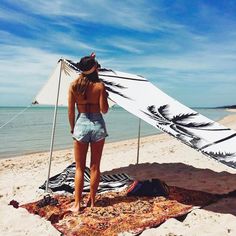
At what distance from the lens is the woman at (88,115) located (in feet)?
14.9

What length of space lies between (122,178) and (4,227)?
249 centimetres

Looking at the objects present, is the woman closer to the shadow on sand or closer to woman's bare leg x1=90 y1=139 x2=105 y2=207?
woman's bare leg x1=90 y1=139 x2=105 y2=207

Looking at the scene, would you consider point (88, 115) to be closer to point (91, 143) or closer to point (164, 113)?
point (91, 143)

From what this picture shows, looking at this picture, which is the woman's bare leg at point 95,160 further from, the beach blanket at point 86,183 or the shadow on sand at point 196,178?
the shadow on sand at point 196,178

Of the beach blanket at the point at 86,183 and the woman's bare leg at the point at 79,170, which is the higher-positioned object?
the woman's bare leg at the point at 79,170

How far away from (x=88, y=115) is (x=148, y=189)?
164 centimetres

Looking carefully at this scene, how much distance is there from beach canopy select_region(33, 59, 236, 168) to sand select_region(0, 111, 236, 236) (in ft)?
2.62

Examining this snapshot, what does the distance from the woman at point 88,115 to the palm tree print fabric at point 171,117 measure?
79cm

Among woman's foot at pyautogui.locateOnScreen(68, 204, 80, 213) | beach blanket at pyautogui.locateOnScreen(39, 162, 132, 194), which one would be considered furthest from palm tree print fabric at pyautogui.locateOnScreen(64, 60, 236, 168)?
woman's foot at pyautogui.locateOnScreen(68, 204, 80, 213)

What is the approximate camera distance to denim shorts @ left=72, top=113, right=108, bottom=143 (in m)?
4.54

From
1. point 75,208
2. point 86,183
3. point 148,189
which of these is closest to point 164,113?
point 148,189

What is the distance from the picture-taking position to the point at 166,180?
6.62m

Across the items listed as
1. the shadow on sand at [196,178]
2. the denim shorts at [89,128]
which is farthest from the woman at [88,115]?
the shadow on sand at [196,178]

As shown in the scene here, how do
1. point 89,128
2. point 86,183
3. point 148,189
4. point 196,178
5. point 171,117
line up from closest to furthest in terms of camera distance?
point 89,128 → point 148,189 → point 171,117 → point 86,183 → point 196,178
